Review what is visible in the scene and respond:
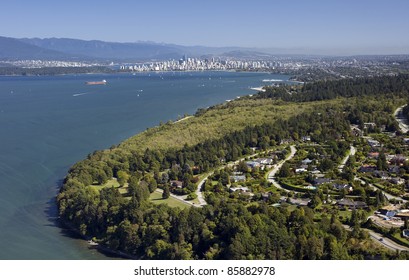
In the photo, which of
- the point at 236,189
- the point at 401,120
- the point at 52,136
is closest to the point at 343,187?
the point at 236,189

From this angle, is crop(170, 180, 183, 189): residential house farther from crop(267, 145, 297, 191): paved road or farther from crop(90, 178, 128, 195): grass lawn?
crop(267, 145, 297, 191): paved road

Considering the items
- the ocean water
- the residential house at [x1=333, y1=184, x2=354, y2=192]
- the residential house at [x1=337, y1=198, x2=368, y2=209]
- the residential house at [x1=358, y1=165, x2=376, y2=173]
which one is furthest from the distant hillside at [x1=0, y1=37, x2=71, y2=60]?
the residential house at [x1=337, y1=198, x2=368, y2=209]

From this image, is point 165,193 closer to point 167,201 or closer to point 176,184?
point 167,201

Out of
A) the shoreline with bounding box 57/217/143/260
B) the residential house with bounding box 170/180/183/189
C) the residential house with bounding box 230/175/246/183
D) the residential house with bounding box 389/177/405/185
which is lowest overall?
the shoreline with bounding box 57/217/143/260

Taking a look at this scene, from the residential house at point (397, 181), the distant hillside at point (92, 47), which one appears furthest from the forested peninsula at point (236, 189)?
the distant hillside at point (92, 47)

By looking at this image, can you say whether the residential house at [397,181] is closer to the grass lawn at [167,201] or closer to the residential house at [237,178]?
the residential house at [237,178]

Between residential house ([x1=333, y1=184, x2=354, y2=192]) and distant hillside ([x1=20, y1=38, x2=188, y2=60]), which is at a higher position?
distant hillside ([x1=20, y1=38, x2=188, y2=60])

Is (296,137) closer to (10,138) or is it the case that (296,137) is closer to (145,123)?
(145,123)
